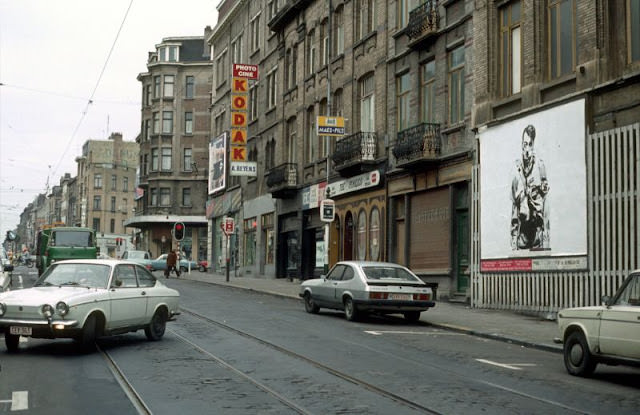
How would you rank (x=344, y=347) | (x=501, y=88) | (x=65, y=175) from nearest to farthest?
(x=344, y=347) → (x=501, y=88) → (x=65, y=175)

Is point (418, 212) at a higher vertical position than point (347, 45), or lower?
lower

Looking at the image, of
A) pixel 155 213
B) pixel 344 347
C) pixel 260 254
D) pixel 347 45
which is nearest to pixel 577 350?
pixel 344 347

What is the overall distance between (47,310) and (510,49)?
1524cm

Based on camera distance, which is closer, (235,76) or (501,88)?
(501,88)

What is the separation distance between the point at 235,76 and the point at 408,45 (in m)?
18.2

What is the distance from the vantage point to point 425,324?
1841 centimetres

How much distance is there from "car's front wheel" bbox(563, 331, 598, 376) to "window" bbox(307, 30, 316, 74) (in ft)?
92.9

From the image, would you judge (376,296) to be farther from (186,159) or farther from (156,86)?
(156,86)

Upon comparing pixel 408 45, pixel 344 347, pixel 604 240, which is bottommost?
pixel 344 347

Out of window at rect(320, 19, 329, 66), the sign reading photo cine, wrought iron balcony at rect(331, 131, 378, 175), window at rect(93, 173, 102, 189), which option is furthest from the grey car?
window at rect(93, 173, 102, 189)

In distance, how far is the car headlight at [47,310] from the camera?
1138cm

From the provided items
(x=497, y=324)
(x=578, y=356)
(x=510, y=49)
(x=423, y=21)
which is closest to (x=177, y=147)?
(x=423, y=21)

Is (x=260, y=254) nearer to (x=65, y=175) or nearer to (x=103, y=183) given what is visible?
(x=103, y=183)

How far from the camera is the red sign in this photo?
144 feet
